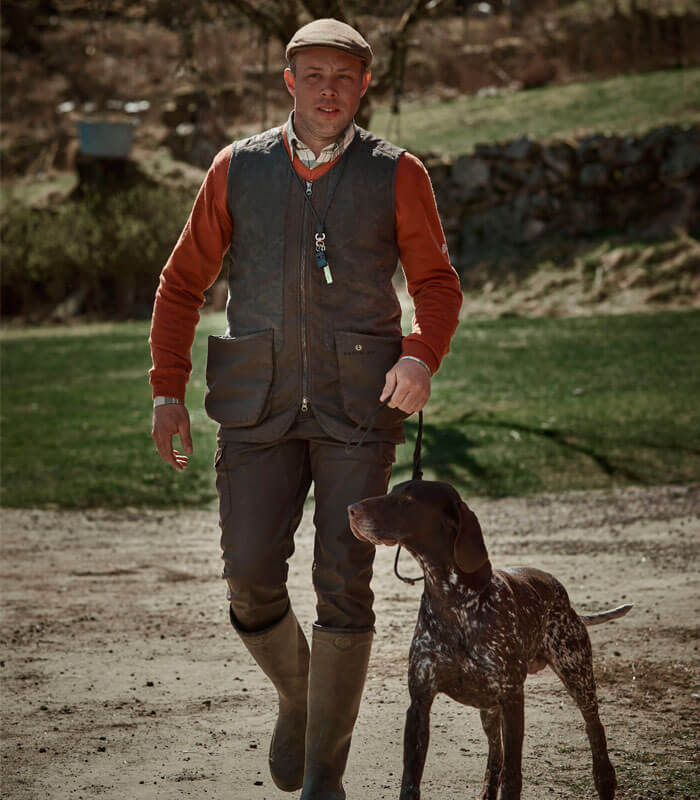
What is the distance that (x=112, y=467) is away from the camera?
38.2 ft

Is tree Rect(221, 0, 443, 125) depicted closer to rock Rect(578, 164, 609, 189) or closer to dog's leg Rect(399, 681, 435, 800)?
dog's leg Rect(399, 681, 435, 800)

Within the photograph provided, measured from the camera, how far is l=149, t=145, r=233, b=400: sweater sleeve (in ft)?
12.8

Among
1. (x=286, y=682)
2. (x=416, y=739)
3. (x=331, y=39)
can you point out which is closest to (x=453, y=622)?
(x=416, y=739)

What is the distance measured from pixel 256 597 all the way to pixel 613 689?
179 centimetres

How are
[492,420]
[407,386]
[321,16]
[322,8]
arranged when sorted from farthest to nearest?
1. [492,420]
2. [322,8]
3. [321,16]
4. [407,386]

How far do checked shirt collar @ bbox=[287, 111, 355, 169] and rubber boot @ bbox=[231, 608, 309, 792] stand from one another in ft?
4.79

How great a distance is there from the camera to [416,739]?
332 centimetres

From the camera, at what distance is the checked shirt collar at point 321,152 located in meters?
3.85

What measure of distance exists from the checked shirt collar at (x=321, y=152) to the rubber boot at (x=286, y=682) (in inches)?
57.4

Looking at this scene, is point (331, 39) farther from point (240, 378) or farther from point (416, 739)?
point (416, 739)

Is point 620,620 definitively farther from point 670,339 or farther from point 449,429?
point 670,339

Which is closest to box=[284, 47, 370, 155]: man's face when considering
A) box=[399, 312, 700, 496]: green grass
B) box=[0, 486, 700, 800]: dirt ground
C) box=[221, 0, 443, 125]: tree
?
box=[0, 486, 700, 800]: dirt ground

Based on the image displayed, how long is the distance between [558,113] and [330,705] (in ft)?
85.5

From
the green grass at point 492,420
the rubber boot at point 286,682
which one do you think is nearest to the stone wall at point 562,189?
the green grass at point 492,420
